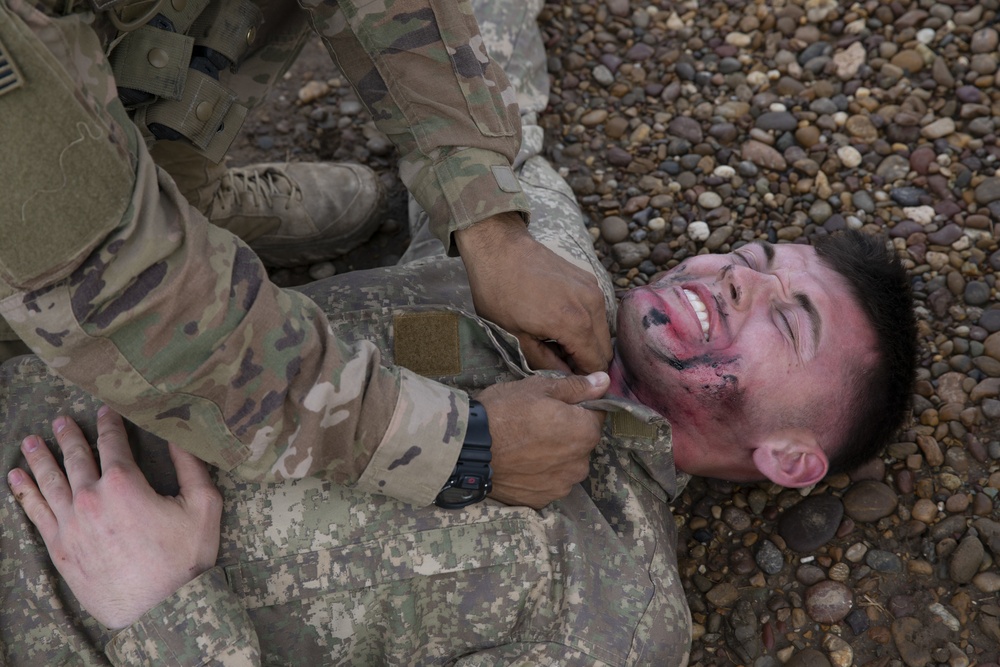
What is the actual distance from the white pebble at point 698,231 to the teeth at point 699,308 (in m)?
1.03

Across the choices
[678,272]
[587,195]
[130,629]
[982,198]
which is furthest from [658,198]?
[130,629]

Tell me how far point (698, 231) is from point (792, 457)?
138 cm

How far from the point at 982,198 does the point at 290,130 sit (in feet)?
11.2

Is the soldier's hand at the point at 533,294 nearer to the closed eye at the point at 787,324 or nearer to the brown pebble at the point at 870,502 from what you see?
the closed eye at the point at 787,324

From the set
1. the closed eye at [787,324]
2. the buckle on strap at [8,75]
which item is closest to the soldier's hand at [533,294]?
the closed eye at [787,324]

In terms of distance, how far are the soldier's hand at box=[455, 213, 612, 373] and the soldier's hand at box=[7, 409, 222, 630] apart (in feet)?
3.41

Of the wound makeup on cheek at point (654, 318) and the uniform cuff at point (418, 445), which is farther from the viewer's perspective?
the wound makeup on cheek at point (654, 318)

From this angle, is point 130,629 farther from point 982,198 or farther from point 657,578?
point 982,198

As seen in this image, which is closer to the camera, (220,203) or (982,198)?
(220,203)

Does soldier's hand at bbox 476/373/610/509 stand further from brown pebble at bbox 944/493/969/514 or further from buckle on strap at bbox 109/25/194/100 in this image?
brown pebble at bbox 944/493/969/514

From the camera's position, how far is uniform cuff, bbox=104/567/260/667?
7.04 feet

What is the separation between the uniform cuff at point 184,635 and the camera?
7.04 feet

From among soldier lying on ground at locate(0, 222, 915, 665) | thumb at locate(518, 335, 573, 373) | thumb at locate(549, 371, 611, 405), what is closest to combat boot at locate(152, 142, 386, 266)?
soldier lying on ground at locate(0, 222, 915, 665)

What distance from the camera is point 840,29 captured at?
4.41 meters
